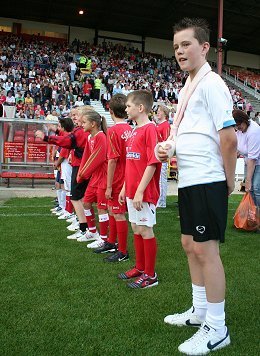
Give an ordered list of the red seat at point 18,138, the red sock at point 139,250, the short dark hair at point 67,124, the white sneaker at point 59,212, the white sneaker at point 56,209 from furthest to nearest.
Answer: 1. the red seat at point 18,138
2. the white sneaker at point 56,209
3. the white sneaker at point 59,212
4. the short dark hair at point 67,124
5. the red sock at point 139,250

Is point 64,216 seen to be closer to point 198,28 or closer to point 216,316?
point 216,316

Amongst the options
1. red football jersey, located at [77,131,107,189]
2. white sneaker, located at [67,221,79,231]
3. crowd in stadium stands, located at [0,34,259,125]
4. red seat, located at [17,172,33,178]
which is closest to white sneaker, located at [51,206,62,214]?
white sneaker, located at [67,221,79,231]

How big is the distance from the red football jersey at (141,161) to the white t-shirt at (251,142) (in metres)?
2.71

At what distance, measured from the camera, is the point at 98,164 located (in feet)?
18.4

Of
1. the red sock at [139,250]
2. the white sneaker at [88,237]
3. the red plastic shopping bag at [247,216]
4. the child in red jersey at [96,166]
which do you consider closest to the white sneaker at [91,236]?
the white sneaker at [88,237]

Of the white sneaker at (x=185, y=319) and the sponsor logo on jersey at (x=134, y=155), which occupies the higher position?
the sponsor logo on jersey at (x=134, y=155)

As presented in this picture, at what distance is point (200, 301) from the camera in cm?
309

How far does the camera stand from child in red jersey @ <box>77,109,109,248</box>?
18.5 ft

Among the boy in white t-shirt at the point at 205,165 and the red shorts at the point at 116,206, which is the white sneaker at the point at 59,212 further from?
the boy in white t-shirt at the point at 205,165

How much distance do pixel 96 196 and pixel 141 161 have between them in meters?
1.93

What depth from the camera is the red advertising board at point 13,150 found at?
40.7 feet

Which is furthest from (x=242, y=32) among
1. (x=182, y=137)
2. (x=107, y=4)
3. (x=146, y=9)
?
(x=182, y=137)

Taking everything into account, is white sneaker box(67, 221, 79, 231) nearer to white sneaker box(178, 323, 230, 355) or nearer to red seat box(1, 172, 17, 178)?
white sneaker box(178, 323, 230, 355)

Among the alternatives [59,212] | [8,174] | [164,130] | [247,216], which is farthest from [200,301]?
[8,174]
